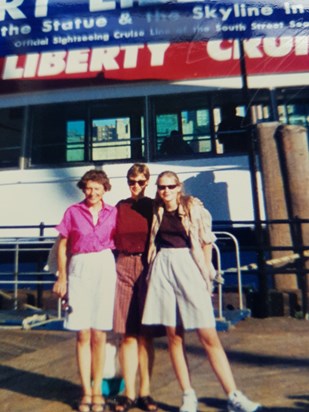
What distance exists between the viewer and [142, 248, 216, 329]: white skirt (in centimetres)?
284

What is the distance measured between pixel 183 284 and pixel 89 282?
23.6 inches

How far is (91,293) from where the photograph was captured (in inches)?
118

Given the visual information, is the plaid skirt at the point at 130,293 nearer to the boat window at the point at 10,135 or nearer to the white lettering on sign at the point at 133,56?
→ the white lettering on sign at the point at 133,56

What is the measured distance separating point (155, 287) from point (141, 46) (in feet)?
22.5

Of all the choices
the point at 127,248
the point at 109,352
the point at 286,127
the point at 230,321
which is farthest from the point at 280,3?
the point at 109,352

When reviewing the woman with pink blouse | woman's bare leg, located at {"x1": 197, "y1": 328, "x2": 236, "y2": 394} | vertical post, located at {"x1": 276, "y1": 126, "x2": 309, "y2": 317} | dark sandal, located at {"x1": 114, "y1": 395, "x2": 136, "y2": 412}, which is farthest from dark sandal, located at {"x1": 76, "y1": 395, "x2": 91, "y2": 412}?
vertical post, located at {"x1": 276, "y1": 126, "x2": 309, "y2": 317}

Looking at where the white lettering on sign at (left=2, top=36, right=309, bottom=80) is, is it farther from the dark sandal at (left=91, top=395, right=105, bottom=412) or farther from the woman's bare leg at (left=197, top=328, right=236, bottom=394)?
the dark sandal at (left=91, top=395, right=105, bottom=412)

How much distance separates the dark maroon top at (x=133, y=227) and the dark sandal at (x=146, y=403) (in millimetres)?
938

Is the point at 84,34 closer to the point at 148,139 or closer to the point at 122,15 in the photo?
the point at 122,15

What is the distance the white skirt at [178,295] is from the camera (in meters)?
2.84

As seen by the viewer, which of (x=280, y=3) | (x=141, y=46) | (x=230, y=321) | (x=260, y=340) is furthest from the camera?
(x=141, y=46)

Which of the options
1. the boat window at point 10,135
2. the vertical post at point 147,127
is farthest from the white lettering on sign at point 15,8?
the vertical post at point 147,127

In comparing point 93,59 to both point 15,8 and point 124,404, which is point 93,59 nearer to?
point 15,8

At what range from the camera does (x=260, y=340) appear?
4.82 m
